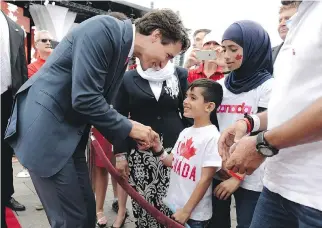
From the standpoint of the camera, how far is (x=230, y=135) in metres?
1.32

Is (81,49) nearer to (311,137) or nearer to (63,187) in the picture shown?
(63,187)

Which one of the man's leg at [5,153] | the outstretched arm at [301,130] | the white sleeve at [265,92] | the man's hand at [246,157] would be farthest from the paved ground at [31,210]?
the outstretched arm at [301,130]

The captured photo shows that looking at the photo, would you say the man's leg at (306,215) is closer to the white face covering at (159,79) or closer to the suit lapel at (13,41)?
the white face covering at (159,79)

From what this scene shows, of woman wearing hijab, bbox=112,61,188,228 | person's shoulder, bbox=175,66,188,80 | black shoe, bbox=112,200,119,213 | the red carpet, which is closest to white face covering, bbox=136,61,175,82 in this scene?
woman wearing hijab, bbox=112,61,188,228

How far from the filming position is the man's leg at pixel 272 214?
110 centimetres

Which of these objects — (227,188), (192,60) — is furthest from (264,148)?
(192,60)

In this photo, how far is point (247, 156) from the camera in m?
0.98

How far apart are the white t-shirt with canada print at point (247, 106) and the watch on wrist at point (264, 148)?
718 mm

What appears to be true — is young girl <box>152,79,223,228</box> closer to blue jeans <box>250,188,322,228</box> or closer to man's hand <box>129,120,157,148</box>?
man's hand <box>129,120,157,148</box>

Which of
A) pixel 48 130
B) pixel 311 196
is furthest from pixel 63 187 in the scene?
pixel 311 196

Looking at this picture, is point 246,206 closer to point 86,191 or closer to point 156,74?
point 86,191

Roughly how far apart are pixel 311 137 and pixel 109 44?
959mm

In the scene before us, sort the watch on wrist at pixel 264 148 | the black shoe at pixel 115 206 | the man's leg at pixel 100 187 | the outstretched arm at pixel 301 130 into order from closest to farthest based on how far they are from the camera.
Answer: the outstretched arm at pixel 301 130, the watch on wrist at pixel 264 148, the man's leg at pixel 100 187, the black shoe at pixel 115 206

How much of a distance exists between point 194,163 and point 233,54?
0.67 meters
